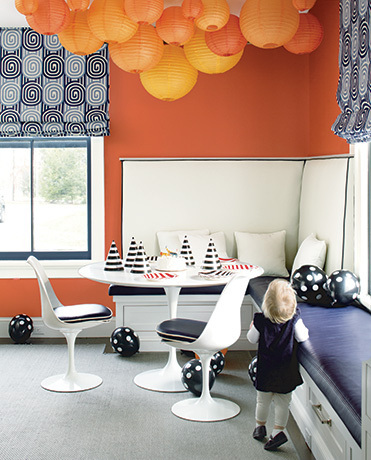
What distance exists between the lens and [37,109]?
15.8 feet

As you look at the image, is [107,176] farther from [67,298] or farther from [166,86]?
[166,86]

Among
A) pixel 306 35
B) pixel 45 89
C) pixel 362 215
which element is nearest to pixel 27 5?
pixel 306 35

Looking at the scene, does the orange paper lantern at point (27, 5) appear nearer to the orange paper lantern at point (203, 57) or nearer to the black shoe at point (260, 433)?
the orange paper lantern at point (203, 57)

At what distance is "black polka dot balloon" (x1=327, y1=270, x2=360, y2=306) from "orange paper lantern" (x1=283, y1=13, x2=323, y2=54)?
1.37 metres

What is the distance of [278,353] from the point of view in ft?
8.85

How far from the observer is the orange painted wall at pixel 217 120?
16.2 feet

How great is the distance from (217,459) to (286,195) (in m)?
2.76

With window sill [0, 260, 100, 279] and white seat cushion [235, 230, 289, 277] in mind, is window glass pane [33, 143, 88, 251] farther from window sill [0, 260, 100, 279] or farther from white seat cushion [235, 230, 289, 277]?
white seat cushion [235, 230, 289, 277]

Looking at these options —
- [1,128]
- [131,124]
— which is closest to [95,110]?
[131,124]

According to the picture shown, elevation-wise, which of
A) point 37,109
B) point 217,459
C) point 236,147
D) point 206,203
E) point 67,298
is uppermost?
point 37,109

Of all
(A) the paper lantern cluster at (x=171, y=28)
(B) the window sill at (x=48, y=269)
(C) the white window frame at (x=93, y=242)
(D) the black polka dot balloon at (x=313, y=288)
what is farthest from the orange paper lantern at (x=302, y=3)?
(B) the window sill at (x=48, y=269)

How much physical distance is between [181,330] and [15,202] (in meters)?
2.62

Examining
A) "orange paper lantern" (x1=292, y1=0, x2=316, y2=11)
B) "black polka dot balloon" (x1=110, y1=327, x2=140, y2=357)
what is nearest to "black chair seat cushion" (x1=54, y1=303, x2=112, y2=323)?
"black polka dot balloon" (x1=110, y1=327, x2=140, y2=357)

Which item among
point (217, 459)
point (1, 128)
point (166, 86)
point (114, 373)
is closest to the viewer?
point (217, 459)
